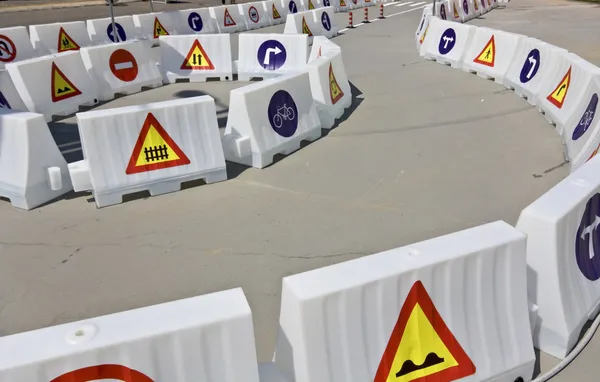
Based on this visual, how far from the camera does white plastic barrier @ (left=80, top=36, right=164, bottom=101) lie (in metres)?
13.4

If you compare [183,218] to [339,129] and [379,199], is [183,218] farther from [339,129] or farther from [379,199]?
[339,129]

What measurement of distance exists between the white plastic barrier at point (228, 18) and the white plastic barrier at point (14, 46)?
8808mm

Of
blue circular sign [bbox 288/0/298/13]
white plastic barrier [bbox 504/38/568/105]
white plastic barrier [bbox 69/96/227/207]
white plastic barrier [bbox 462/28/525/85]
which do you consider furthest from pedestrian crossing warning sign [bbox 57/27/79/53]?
white plastic barrier [bbox 504/38/568/105]

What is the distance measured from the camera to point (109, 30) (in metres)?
20.0

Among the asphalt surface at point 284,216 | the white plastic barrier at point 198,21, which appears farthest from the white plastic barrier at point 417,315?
the white plastic barrier at point 198,21

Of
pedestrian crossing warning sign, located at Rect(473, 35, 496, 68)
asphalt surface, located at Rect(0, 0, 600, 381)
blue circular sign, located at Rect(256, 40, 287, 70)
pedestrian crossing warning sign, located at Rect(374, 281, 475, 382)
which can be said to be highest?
blue circular sign, located at Rect(256, 40, 287, 70)

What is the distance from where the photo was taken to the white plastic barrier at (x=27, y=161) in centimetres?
791

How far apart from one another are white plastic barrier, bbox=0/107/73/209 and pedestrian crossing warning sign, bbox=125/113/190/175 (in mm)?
1168

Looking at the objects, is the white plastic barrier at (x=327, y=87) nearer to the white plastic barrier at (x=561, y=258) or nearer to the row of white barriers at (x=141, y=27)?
the white plastic barrier at (x=561, y=258)

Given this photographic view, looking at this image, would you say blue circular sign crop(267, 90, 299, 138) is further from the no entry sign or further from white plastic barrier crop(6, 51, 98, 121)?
the no entry sign

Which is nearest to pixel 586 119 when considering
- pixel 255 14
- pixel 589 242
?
pixel 589 242

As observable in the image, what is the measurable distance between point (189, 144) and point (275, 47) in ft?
24.7

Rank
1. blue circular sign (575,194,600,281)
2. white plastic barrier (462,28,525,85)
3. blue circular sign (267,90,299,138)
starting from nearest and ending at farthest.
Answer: blue circular sign (575,194,600,281)
blue circular sign (267,90,299,138)
white plastic barrier (462,28,525,85)

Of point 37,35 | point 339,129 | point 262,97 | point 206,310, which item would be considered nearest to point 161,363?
point 206,310
